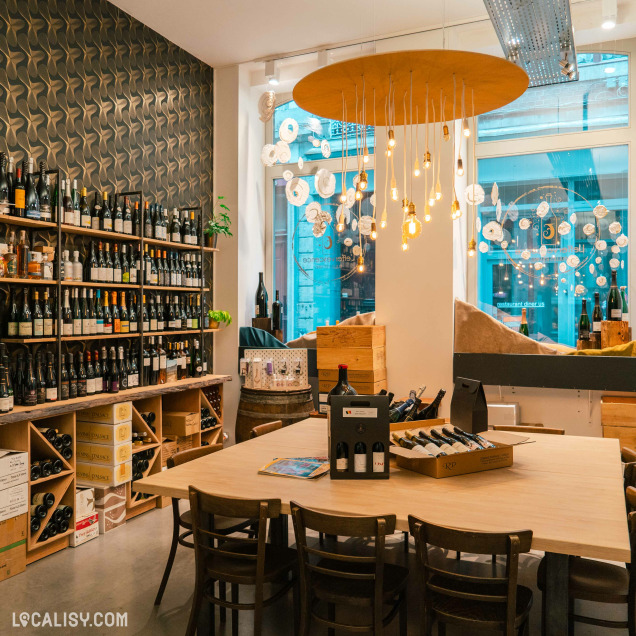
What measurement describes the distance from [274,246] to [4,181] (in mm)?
3323

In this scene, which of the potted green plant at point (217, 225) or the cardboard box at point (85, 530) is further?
the potted green plant at point (217, 225)

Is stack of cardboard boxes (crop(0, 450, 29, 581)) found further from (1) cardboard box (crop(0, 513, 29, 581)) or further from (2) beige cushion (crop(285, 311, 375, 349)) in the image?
(2) beige cushion (crop(285, 311, 375, 349))

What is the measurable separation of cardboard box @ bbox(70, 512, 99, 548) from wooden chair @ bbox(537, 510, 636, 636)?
2.88 meters

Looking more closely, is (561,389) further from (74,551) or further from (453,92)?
(74,551)

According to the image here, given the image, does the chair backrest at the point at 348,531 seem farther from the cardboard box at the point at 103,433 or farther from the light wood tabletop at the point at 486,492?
the cardboard box at the point at 103,433

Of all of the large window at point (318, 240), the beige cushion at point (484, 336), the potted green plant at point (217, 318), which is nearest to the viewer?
the beige cushion at point (484, 336)

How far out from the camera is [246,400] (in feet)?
16.6

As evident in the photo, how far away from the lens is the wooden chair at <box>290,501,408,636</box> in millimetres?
2004

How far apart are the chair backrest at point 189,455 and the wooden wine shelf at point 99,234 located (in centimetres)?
190

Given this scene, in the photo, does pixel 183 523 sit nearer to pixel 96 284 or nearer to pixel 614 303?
pixel 96 284

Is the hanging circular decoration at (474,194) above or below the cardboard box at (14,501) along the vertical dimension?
above

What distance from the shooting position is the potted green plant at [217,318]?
585 centimetres

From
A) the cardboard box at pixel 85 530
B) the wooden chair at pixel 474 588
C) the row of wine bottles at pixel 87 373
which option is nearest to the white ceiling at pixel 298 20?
the row of wine bottles at pixel 87 373

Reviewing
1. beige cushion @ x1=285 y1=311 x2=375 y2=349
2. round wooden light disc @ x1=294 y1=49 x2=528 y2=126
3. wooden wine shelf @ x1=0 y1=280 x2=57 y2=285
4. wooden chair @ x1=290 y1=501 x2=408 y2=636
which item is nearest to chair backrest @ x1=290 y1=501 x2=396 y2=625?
wooden chair @ x1=290 y1=501 x2=408 y2=636
